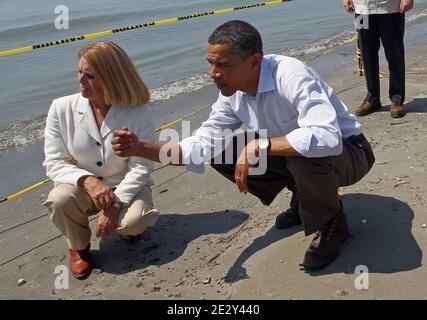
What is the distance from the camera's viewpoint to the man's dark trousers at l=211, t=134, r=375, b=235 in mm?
2814

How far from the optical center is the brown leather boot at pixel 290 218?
11.5 feet

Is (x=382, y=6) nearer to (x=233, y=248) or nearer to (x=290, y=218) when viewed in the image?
(x=290, y=218)

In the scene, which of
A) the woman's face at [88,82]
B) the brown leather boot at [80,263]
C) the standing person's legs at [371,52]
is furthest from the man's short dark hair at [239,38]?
the standing person's legs at [371,52]

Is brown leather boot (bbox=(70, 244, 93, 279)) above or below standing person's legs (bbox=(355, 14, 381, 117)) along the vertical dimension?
below

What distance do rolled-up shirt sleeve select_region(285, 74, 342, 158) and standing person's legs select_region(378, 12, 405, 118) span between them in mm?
2888

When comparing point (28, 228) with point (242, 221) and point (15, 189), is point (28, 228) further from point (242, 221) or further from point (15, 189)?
point (242, 221)

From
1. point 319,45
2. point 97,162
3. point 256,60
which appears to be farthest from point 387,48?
point 319,45

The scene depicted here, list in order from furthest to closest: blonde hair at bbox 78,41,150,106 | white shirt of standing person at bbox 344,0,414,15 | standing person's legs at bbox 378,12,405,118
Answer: standing person's legs at bbox 378,12,405,118 → white shirt of standing person at bbox 344,0,414,15 → blonde hair at bbox 78,41,150,106

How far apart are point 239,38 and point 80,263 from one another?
1755 mm

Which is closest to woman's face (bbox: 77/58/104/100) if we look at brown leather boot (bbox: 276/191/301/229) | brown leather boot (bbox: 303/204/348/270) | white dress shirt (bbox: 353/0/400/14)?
brown leather boot (bbox: 276/191/301/229)

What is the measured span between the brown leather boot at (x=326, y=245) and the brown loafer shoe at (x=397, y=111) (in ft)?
8.61

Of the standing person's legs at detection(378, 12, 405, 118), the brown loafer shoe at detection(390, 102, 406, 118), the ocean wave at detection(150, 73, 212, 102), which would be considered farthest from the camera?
the ocean wave at detection(150, 73, 212, 102)

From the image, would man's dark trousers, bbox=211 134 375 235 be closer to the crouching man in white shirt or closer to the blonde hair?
the crouching man in white shirt
